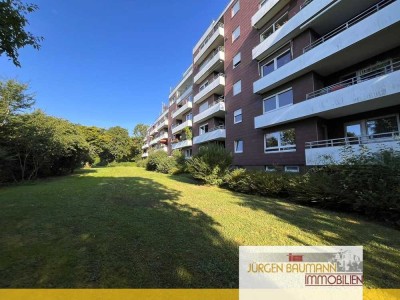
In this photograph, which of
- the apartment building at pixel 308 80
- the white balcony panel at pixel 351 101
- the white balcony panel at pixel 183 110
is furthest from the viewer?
the white balcony panel at pixel 183 110

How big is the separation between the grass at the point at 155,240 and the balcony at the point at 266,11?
56.5ft

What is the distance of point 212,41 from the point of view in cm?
2934

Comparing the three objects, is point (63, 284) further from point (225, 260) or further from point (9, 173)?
point (9, 173)

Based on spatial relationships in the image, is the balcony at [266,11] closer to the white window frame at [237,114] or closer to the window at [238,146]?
the white window frame at [237,114]

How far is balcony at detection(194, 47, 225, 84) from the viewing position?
2691cm

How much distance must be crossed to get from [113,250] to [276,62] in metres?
18.9

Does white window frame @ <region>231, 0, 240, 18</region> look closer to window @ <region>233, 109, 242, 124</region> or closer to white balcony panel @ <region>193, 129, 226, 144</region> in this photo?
window @ <region>233, 109, 242, 124</region>

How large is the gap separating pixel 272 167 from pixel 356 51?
9.59m

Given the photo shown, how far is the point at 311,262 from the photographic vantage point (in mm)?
4102

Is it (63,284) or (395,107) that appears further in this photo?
(395,107)

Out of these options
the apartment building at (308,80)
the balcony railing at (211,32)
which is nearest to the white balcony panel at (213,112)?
the apartment building at (308,80)

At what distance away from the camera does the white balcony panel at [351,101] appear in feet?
34.1

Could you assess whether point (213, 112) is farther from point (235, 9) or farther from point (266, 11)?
point (266, 11)

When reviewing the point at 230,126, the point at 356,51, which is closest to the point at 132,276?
the point at 356,51
